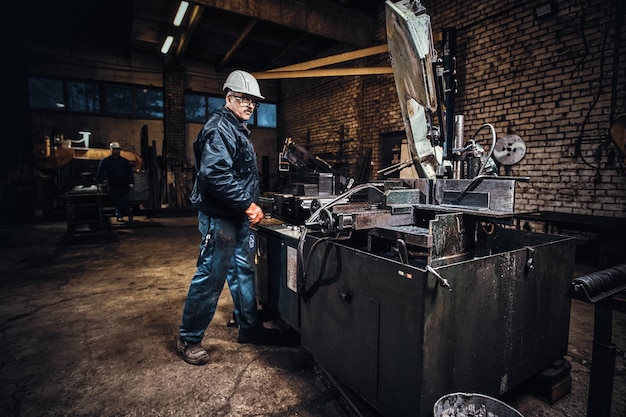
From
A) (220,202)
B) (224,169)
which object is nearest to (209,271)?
(220,202)

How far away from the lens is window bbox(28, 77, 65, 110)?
8992 mm

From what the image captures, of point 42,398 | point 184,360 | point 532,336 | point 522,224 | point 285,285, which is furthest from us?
point 522,224

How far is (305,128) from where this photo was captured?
10.4m

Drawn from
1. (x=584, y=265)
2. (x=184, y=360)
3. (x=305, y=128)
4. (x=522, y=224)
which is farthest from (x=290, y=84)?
(x=184, y=360)

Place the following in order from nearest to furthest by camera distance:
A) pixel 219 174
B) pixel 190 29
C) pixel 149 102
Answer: pixel 219 174, pixel 190 29, pixel 149 102

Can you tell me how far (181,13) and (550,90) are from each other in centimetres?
705

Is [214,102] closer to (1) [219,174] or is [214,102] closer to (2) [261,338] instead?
(1) [219,174]

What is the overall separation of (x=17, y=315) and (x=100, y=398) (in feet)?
5.94

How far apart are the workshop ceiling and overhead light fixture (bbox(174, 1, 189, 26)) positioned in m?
0.09

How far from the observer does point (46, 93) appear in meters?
9.18

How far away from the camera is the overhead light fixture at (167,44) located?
854 centimetres

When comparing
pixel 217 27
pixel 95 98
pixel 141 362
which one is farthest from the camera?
pixel 95 98

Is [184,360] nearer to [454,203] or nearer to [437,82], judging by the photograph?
[454,203]

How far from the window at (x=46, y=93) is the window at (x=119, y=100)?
3.68 ft
